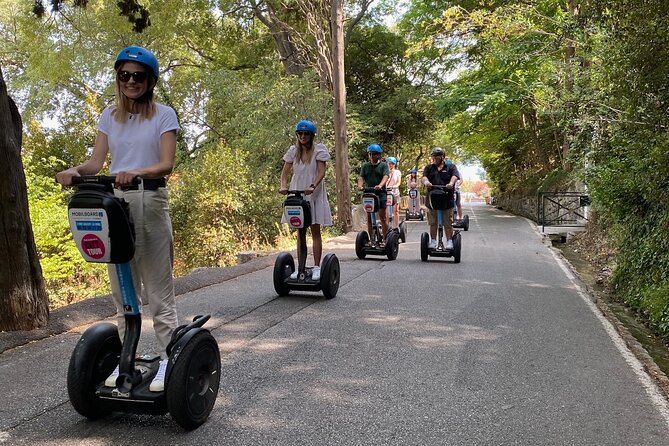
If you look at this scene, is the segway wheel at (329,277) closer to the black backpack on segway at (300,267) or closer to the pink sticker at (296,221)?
the black backpack on segway at (300,267)

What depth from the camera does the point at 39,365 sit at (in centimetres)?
455

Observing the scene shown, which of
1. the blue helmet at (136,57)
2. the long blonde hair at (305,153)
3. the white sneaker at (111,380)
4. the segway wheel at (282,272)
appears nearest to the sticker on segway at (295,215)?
the segway wheel at (282,272)

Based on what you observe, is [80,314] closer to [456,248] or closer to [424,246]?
[424,246]

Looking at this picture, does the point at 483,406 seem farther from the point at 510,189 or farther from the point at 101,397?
the point at 510,189

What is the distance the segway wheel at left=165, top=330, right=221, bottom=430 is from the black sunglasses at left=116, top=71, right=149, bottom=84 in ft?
5.07

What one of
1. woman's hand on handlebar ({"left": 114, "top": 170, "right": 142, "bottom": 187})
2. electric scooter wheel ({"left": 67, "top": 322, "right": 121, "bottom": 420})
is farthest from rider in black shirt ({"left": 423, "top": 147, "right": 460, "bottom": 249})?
woman's hand on handlebar ({"left": 114, "top": 170, "right": 142, "bottom": 187})

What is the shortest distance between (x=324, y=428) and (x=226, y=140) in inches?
868

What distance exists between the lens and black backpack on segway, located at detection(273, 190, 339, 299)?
22.7 feet

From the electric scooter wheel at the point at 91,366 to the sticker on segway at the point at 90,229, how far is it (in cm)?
62

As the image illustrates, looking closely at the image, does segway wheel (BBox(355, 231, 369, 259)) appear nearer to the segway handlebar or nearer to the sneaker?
the sneaker

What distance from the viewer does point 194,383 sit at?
3322mm

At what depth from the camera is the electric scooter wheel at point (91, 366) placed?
3250 millimetres

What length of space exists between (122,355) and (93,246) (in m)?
0.71

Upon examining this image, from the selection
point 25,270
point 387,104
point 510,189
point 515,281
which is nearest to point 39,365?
point 25,270
